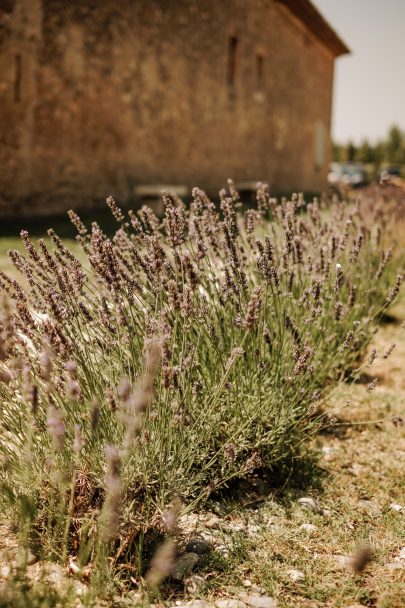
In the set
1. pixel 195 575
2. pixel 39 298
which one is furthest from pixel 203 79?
pixel 195 575

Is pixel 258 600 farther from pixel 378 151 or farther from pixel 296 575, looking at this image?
pixel 378 151

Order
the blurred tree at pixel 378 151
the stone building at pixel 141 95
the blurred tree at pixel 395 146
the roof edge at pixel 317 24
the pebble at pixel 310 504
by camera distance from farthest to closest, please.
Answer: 1. the blurred tree at pixel 395 146
2. the blurred tree at pixel 378 151
3. the roof edge at pixel 317 24
4. the stone building at pixel 141 95
5. the pebble at pixel 310 504

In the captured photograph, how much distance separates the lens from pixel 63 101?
8.75 m

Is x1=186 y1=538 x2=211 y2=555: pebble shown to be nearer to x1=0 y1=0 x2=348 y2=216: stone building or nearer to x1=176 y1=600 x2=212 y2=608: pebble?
x1=176 y1=600 x2=212 y2=608: pebble

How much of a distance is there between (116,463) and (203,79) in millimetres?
11783

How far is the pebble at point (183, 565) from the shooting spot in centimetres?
180

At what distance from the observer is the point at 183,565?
1.83 metres

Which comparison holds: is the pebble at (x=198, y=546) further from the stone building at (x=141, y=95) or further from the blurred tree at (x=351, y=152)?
the blurred tree at (x=351, y=152)

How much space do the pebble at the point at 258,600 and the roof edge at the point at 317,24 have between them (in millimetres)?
15706

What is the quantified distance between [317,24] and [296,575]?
17502mm

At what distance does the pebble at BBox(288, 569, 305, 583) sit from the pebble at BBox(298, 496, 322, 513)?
381 mm

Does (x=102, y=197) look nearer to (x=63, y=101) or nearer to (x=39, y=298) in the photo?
(x=63, y=101)

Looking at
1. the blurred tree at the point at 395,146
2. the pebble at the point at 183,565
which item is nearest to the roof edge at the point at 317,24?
the pebble at the point at 183,565

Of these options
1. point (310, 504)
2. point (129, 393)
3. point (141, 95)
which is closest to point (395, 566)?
point (310, 504)
